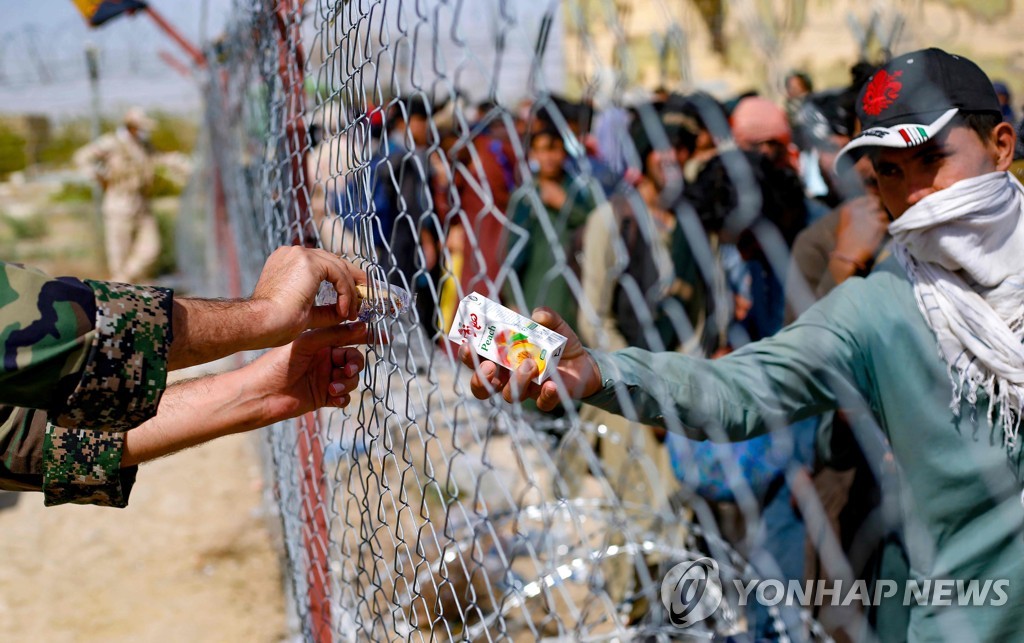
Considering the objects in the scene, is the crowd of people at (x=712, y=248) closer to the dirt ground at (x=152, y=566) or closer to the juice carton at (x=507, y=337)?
the juice carton at (x=507, y=337)

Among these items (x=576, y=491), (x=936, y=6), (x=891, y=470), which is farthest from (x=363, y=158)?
(x=936, y=6)

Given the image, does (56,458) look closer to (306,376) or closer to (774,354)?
(306,376)

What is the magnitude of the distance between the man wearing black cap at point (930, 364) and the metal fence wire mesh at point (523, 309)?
14 cm

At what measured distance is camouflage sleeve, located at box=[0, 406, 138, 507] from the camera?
6.22 feet

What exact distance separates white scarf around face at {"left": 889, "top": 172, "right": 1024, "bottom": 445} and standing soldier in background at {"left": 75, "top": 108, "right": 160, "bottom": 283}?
9.94 meters

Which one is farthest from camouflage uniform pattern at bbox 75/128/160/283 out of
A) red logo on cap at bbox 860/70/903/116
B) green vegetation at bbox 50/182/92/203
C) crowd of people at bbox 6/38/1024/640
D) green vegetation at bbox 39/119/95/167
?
red logo on cap at bbox 860/70/903/116

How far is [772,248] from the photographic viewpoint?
1.12 m

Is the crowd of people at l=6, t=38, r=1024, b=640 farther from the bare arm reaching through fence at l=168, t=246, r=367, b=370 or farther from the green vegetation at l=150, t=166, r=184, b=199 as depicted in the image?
the green vegetation at l=150, t=166, r=184, b=199

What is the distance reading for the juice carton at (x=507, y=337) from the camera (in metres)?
1.41

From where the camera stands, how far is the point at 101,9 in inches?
214

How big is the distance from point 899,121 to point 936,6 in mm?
7011

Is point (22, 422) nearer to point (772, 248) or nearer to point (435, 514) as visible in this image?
point (772, 248)

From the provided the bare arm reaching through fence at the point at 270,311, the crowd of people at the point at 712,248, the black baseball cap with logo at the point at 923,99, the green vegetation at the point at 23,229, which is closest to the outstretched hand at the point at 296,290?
the bare arm reaching through fence at the point at 270,311

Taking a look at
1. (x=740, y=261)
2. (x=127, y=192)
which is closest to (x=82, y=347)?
(x=740, y=261)
